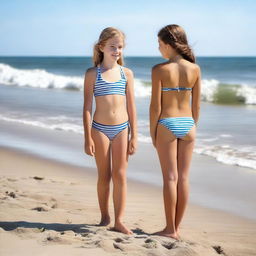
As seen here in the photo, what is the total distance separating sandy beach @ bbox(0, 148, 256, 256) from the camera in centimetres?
405

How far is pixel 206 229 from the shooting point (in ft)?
16.8

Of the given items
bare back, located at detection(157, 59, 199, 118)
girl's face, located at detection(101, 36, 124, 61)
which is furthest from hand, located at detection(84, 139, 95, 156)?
girl's face, located at detection(101, 36, 124, 61)

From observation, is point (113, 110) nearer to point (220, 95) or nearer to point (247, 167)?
point (247, 167)

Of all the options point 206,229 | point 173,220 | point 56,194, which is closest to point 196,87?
point 173,220

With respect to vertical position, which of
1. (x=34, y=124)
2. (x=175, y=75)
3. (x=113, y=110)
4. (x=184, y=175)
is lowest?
(x=34, y=124)

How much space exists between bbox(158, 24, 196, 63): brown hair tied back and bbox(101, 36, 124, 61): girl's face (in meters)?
0.39

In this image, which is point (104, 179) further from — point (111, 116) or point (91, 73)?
point (91, 73)

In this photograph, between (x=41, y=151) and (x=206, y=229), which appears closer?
(x=206, y=229)

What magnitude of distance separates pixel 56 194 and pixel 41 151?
2.82 metres

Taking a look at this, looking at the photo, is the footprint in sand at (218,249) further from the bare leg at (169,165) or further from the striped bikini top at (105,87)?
the striped bikini top at (105,87)

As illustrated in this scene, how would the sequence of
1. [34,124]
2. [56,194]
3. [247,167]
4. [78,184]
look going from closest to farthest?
[56,194], [78,184], [247,167], [34,124]

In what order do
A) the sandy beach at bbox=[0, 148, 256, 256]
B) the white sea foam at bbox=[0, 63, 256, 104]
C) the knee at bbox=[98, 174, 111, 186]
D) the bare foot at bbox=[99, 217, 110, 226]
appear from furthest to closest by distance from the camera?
the white sea foam at bbox=[0, 63, 256, 104] < the bare foot at bbox=[99, 217, 110, 226] < the knee at bbox=[98, 174, 111, 186] < the sandy beach at bbox=[0, 148, 256, 256]

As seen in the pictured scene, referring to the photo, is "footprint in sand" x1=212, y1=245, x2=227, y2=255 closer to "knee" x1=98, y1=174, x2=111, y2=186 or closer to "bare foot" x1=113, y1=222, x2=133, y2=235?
"bare foot" x1=113, y1=222, x2=133, y2=235

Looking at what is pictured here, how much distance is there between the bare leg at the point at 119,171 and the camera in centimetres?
454
